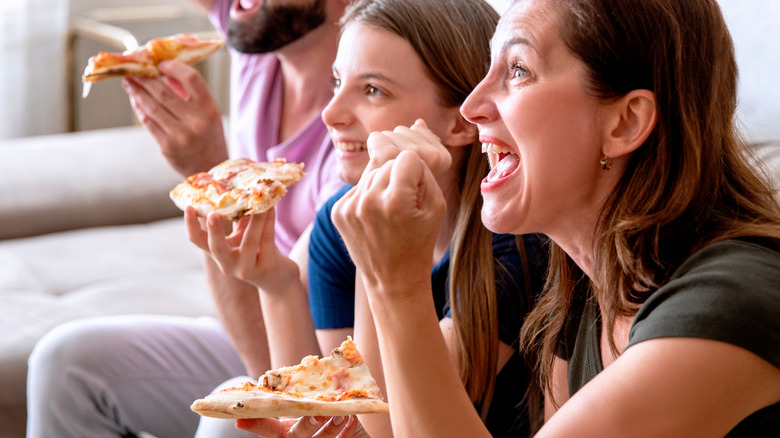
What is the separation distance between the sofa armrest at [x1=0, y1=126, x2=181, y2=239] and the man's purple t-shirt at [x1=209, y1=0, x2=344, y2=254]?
0.74m

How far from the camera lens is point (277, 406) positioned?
1034 mm

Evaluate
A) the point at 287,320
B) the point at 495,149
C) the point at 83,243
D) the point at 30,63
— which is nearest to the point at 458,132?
the point at 495,149

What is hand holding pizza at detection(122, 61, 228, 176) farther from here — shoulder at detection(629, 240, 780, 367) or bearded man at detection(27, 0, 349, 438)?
shoulder at detection(629, 240, 780, 367)

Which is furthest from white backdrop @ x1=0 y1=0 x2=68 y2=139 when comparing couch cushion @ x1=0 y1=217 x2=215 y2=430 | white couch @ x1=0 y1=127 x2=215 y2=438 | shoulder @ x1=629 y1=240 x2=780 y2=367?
shoulder @ x1=629 y1=240 x2=780 y2=367

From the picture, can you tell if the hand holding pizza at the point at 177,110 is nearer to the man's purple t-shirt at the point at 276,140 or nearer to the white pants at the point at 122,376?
the man's purple t-shirt at the point at 276,140

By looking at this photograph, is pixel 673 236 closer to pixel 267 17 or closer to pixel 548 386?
pixel 548 386

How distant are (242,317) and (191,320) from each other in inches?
7.8

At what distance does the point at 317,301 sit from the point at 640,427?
76 centimetres

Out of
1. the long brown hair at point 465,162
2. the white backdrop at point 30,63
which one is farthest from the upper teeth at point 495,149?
the white backdrop at point 30,63

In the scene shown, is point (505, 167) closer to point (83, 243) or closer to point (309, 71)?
point (309, 71)

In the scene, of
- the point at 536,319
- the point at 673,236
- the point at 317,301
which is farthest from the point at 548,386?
the point at 317,301

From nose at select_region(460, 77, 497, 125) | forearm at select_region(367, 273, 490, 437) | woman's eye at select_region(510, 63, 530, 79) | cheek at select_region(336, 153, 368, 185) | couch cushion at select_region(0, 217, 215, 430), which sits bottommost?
couch cushion at select_region(0, 217, 215, 430)

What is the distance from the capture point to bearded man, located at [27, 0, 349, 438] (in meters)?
1.74

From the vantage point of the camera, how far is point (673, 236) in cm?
103
